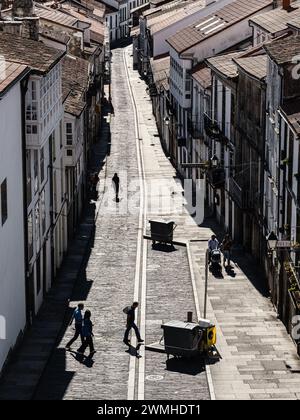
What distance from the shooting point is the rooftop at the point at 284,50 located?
61.4m

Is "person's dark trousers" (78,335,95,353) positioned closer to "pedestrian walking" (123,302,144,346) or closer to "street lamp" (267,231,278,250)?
"pedestrian walking" (123,302,144,346)

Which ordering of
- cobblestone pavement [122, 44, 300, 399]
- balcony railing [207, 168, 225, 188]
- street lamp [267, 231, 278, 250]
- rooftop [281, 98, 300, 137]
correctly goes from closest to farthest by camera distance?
1. cobblestone pavement [122, 44, 300, 399]
2. rooftop [281, 98, 300, 137]
3. street lamp [267, 231, 278, 250]
4. balcony railing [207, 168, 225, 188]

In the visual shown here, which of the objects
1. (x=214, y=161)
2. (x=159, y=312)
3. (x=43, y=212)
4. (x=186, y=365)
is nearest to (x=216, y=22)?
(x=214, y=161)

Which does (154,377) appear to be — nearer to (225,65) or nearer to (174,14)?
(225,65)

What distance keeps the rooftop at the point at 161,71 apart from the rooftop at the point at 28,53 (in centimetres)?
5056

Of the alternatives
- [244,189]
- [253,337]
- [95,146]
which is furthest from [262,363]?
[95,146]

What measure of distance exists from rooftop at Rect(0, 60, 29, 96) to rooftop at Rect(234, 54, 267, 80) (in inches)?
667

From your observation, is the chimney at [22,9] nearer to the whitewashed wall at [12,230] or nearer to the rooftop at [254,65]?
the rooftop at [254,65]

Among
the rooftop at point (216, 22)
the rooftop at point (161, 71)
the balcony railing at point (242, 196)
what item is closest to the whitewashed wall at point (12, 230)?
the balcony railing at point (242, 196)

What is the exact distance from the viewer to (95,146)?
11662 cm

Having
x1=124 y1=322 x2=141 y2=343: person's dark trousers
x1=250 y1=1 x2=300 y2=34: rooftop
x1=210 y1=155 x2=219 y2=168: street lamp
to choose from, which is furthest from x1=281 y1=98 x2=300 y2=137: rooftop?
x1=210 y1=155 x2=219 y2=168: street lamp

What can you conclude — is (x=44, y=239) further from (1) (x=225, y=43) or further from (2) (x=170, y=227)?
(1) (x=225, y=43)

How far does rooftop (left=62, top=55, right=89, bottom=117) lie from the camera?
79931 millimetres

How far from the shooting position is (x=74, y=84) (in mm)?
86500
